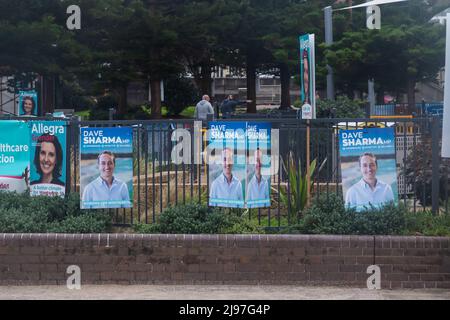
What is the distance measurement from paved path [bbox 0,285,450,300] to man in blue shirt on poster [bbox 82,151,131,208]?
3.56 feet

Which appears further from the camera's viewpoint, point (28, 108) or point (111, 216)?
point (28, 108)

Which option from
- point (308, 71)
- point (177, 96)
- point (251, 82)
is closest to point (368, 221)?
point (308, 71)

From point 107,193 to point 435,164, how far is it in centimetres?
379

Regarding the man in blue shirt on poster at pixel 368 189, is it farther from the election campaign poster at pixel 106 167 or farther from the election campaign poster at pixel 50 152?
the election campaign poster at pixel 50 152

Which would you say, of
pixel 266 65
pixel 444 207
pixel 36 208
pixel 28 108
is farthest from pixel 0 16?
pixel 444 207

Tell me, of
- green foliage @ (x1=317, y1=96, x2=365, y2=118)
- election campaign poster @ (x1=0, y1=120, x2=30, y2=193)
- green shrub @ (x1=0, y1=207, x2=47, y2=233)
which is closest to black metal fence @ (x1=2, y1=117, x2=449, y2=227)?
election campaign poster @ (x1=0, y1=120, x2=30, y2=193)

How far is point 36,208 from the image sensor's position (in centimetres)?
980

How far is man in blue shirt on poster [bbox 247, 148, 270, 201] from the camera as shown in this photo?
9.58m

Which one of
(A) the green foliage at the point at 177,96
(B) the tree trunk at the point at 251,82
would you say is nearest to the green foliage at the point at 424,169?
(B) the tree trunk at the point at 251,82

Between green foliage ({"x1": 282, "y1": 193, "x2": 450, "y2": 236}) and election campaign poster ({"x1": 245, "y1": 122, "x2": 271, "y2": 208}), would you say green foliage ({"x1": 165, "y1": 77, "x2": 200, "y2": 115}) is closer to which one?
election campaign poster ({"x1": 245, "y1": 122, "x2": 271, "y2": 208})

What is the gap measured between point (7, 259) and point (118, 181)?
60.5 inches

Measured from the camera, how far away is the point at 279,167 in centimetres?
998
